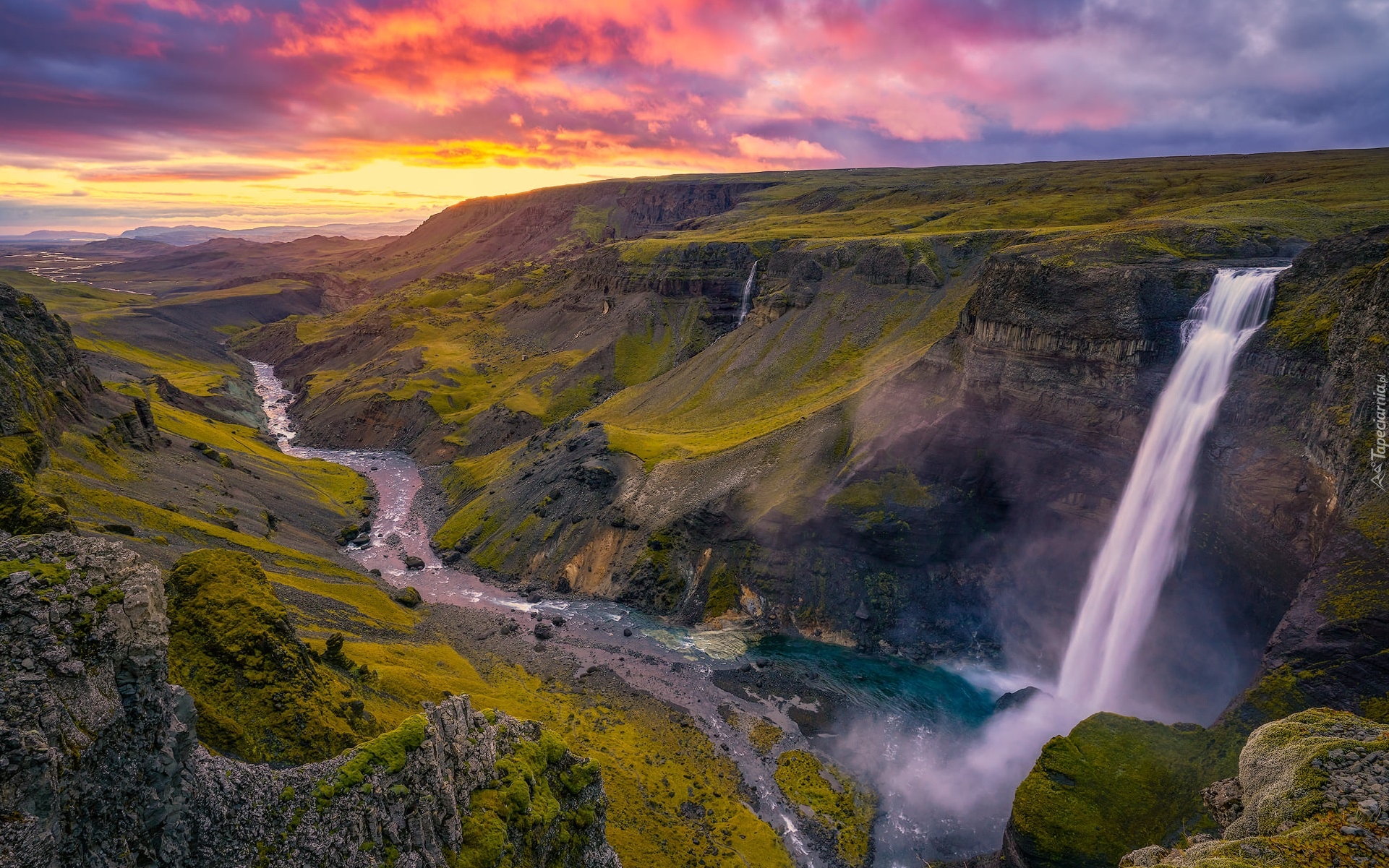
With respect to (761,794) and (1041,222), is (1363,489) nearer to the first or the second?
(761,794)

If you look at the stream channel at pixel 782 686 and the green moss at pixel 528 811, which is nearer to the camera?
the green moss at pixel 528 811

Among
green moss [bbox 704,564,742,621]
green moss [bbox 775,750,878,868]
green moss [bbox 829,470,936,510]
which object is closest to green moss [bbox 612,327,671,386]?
green moss [bbox 704,564,742,621]

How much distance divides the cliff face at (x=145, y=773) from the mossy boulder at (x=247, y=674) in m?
4.31

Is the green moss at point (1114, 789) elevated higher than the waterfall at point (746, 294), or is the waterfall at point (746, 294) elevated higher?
the waterfall at point (746, 294)

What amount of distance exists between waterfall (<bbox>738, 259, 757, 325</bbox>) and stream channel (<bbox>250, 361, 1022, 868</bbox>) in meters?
80.3

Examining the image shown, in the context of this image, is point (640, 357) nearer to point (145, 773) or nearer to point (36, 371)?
point (36, 371)

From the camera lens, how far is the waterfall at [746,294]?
5446 inches

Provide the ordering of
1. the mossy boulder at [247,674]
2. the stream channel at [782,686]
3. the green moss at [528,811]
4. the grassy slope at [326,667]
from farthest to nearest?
the stream channel at [782,686] < the grassy slope at [326,667] < the green moss at [528,811] < the mossy boulder at [247,674]

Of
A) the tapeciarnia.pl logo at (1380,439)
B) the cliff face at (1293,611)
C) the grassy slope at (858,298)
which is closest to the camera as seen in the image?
the cliff face at (1293,611)

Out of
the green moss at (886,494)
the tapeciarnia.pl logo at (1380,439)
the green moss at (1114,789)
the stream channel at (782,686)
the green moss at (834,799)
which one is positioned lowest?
the green moss at (834,799)

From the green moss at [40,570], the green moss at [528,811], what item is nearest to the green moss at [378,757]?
the green moss at [528,811]

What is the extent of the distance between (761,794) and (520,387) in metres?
99.5

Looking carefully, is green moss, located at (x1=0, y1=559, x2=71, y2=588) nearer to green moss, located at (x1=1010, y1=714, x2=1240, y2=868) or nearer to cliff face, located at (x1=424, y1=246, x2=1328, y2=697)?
green moss, located at (x1=1010, y1=714, x2=1240, y2=868)

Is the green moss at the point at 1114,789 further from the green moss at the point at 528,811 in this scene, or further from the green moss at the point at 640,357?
the green moss at the point at 640,357
